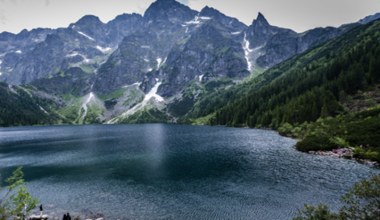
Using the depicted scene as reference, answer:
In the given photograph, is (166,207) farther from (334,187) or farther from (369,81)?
Answer: (369,81)

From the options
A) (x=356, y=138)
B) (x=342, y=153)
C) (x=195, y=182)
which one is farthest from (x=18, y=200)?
(x=356, y=138)

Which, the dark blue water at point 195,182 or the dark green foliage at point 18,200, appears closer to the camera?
the dark green foliage at point 18,200

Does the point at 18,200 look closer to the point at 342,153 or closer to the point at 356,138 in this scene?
the point at 342,153

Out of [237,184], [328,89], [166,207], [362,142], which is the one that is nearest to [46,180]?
[166,207]

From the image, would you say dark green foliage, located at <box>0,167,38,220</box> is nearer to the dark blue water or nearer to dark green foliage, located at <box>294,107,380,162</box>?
the dark blue water

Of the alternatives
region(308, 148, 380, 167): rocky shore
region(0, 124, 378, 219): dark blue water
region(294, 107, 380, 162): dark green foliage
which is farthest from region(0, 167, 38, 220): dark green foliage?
region(294, 107, 380, 162): dark green foliage

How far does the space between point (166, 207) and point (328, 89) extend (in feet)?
535

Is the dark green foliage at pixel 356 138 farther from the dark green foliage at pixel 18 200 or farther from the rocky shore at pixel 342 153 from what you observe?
the dark green foliage at pixel 18 200

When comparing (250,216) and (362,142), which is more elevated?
(362,142)

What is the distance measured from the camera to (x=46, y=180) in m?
79.2

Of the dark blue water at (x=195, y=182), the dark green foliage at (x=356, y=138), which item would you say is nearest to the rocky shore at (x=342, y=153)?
the dark green foliage at (x=356, y=138)

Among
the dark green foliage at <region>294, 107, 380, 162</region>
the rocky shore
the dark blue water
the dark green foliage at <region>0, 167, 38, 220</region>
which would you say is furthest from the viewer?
the dark green foliage at <region>294, 107, 380, 162</region>

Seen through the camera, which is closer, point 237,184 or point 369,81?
point 237,184

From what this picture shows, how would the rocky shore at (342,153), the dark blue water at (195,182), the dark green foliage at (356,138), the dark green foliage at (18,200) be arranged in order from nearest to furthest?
the dark green foliage at (18,200) < the dark blue water at (195,182) < the rocky shore at (342,153) < the dark green foliage at (356,138)
